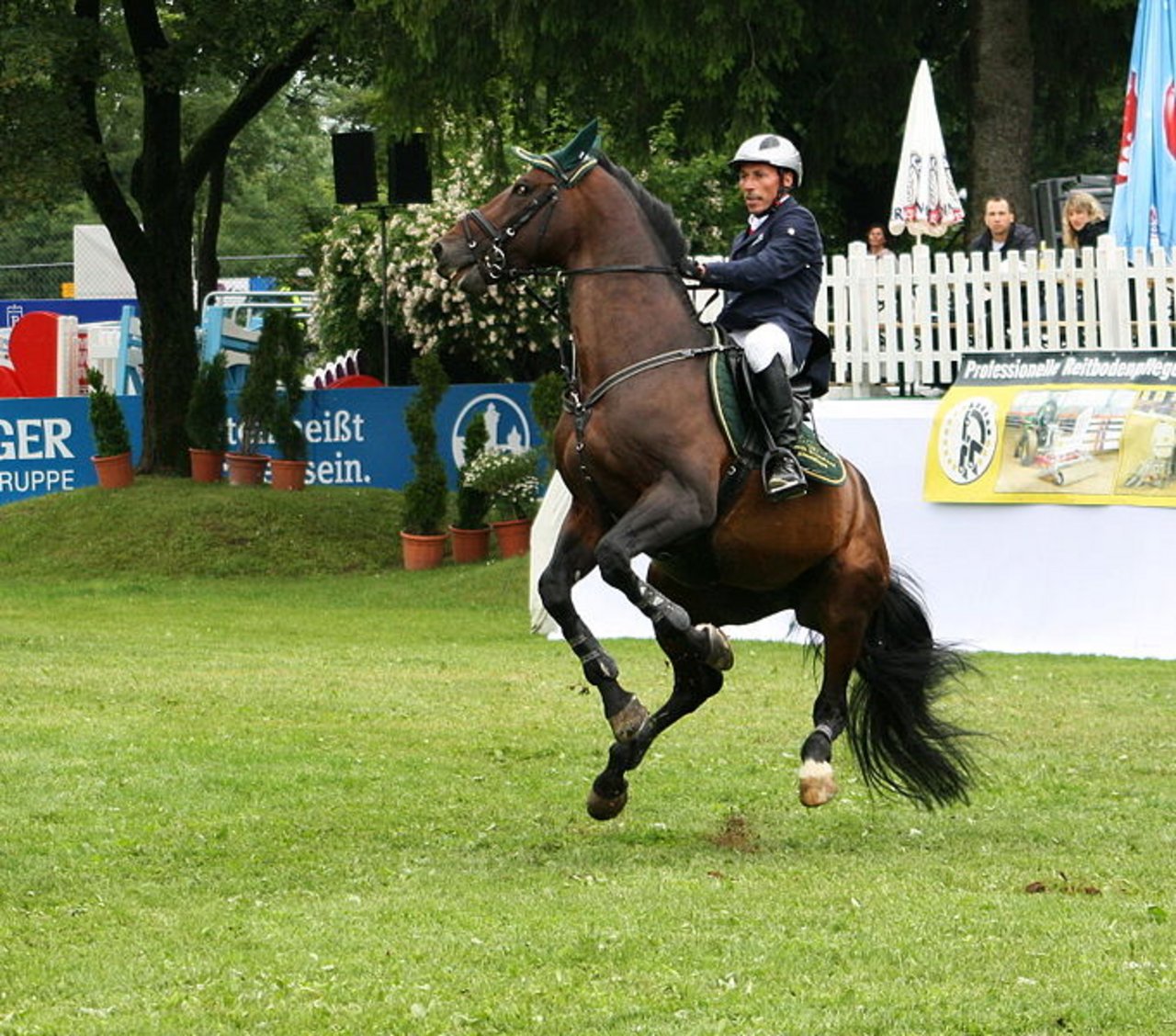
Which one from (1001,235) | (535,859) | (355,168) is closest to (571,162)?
(535,859)

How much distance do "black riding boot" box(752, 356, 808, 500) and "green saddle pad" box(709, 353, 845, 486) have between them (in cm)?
8

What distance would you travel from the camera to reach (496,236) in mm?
9320

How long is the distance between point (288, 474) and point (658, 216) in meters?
18.0

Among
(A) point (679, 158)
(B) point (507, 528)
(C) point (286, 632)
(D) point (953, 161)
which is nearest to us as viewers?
(C) point (286, 632)

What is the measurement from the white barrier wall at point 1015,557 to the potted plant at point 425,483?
23.8 ft

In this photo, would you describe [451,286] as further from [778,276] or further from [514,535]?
[778,276]

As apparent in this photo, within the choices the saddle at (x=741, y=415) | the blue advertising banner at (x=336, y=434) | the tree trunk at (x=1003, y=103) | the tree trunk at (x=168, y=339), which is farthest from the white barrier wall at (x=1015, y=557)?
the tree trunk at (x=168, y=339)

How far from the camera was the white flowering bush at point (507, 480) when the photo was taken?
78.4ft

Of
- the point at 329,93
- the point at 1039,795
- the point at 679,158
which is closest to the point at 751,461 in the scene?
the point at 1039,795

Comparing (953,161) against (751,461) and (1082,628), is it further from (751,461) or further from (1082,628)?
(751,461)

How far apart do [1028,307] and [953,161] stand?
1685cm

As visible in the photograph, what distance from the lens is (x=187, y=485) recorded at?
27141 mm

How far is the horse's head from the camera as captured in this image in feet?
30.5

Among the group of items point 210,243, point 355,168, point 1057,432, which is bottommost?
point 1057,432
